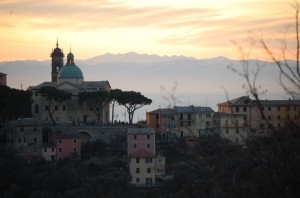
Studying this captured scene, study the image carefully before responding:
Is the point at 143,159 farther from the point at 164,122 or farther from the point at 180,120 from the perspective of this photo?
the point at 164,122

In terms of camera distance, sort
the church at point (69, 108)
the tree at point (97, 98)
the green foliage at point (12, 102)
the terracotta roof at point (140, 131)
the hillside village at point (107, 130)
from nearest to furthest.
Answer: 1. the hillside village at point (107, 130)
2. the terracotta roof at point (140, 131)
3. the green foliage at point (12, 102)
4. the tree at point (97, 98)
5. the church at point (69, 108)

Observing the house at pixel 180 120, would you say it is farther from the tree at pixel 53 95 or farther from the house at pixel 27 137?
the house at pixel 27 137

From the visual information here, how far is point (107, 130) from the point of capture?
133 feet

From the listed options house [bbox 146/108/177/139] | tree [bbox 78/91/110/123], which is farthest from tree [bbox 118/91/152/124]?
tree [bbox 78/91/110/123]

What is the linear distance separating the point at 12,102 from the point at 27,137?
167 inches

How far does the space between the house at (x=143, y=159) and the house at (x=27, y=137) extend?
4.86 metres

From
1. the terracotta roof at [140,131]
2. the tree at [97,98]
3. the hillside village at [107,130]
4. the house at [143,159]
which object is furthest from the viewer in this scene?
the tree at [97,98]

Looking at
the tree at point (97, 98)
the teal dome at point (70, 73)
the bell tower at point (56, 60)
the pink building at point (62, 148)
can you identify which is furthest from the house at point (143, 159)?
the bell tower at point (56, 60)

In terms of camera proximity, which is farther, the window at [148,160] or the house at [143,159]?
the window at [148,160]

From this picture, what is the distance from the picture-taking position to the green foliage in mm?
39969

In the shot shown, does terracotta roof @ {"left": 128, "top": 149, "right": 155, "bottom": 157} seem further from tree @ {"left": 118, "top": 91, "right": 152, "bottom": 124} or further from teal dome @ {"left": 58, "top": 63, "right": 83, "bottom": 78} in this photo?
teal dome @ {"left": 58, "top": 63, "right": 83, "bottom": 78}

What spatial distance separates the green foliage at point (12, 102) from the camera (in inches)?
1574

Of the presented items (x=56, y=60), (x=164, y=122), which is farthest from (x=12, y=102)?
(x=56, y=60)

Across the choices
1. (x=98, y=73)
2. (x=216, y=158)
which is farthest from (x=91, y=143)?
(x=98, y=73)
